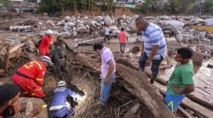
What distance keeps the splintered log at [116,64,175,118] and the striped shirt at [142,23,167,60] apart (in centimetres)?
73

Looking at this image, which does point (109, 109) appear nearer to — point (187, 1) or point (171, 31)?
point (171, 31)

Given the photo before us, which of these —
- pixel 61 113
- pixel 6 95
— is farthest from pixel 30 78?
pixel 6 95

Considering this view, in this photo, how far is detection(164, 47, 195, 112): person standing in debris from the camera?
203 centimetres

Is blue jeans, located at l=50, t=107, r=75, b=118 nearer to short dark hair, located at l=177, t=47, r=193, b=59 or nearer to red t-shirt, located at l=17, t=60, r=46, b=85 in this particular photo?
red t-shirt, located at l=17, t=60, r=46, b=85

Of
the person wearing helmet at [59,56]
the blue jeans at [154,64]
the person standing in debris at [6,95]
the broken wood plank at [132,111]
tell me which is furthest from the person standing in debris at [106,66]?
the person wearing helmet at [59,56]

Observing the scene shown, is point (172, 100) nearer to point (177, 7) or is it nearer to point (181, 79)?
point (181, 79)

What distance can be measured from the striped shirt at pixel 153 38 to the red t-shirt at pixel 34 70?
8.51ft

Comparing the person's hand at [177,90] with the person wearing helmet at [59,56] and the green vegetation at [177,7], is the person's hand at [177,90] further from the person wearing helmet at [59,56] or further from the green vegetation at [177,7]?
the green vegetation at [177,7]

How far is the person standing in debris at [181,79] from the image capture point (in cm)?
203

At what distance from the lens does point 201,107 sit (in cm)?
333

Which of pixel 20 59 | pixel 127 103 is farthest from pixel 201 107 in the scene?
pixel 20 59

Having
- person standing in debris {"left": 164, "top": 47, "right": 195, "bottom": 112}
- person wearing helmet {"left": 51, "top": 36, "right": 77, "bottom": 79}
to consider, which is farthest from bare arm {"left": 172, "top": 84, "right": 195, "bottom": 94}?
person wearing helmet {"left": 51, "top": 36, "right": 77, "bottom": 79}

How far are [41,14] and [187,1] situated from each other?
4201 centimetres

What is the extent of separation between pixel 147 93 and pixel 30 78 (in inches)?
102
